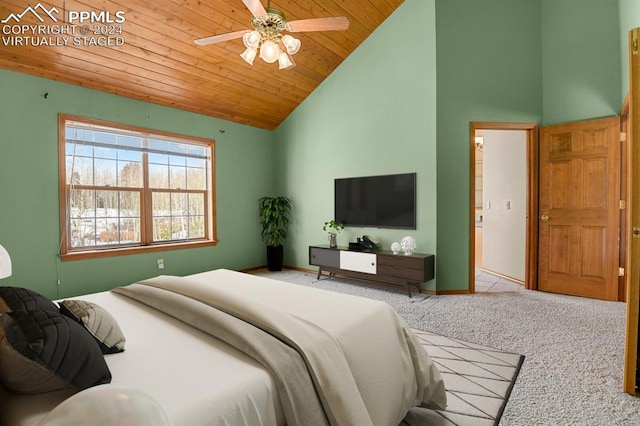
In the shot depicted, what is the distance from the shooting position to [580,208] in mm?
3879

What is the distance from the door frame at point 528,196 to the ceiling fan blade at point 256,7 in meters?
2.91

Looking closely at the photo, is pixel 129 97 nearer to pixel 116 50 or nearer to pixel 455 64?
pixel 116 50

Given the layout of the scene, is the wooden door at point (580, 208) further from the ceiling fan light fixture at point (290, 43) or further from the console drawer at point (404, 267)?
the ceiling fan light fixture at point (290, 43)

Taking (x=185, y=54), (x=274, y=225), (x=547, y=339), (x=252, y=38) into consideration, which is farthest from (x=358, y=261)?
(x=185, y=54)

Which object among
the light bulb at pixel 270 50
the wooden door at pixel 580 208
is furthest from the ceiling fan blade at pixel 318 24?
the wooden door at pixel 580 208

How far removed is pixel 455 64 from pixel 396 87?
75 centimetres

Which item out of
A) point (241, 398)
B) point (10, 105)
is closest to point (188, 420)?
point (241, 398)

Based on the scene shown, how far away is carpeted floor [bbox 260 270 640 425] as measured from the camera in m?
1.77

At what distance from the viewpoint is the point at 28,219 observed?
341 centimetres

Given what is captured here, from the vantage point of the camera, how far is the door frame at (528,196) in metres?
4.11

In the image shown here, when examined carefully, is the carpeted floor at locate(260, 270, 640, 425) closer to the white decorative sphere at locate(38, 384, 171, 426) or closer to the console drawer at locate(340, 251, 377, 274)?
the console drawer at locate(340, 251, 377, 274)

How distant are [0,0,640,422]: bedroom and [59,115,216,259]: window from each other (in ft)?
0.43

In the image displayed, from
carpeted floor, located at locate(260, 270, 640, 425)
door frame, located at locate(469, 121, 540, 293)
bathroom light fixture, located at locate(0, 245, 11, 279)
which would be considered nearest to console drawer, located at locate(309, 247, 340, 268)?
carpeted floor, located at locate(260, 270, 640, 425)

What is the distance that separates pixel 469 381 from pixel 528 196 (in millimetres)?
3038
